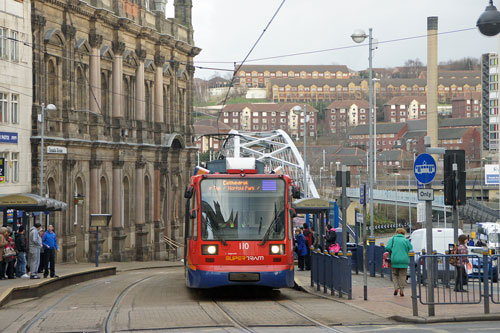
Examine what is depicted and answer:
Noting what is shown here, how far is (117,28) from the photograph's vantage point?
5509 centimetres

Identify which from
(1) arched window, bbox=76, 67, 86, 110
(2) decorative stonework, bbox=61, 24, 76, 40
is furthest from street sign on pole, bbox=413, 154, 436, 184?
(1) arched window, bbox=76, 67, 86, 110

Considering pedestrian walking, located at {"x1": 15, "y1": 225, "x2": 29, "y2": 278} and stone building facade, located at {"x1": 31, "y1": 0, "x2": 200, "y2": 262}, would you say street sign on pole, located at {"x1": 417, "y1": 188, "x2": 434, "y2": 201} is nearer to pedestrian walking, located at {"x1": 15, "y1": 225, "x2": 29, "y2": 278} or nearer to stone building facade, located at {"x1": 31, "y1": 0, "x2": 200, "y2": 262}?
pedestrian walking, located at {"x1": 15, "y1": 225, "x2": 29, "y2": 278}

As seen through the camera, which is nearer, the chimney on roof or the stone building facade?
the stone building facade

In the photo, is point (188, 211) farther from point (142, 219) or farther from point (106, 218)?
point (142, 219)

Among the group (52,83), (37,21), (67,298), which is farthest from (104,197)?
(67,298)

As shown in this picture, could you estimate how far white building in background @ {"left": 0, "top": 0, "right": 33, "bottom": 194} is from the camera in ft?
140

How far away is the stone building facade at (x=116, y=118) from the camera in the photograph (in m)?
47.4

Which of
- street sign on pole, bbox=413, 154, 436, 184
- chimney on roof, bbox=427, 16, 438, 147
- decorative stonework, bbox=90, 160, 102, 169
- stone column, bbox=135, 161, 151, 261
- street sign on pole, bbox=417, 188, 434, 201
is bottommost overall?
stone column, bbox=135, 161, 151, 261

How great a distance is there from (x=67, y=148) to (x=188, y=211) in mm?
26641

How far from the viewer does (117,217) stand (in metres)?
55.6

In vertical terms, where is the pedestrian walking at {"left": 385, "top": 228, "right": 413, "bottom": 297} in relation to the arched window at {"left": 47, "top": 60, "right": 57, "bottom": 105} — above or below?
below

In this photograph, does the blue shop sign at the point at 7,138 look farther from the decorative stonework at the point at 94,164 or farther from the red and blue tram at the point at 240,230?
the red and blue tram at the point at 240,230

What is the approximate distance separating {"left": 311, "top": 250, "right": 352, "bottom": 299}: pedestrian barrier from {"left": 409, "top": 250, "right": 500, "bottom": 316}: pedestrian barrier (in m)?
2.25

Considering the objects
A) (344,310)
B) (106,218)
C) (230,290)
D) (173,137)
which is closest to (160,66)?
(173,137)
